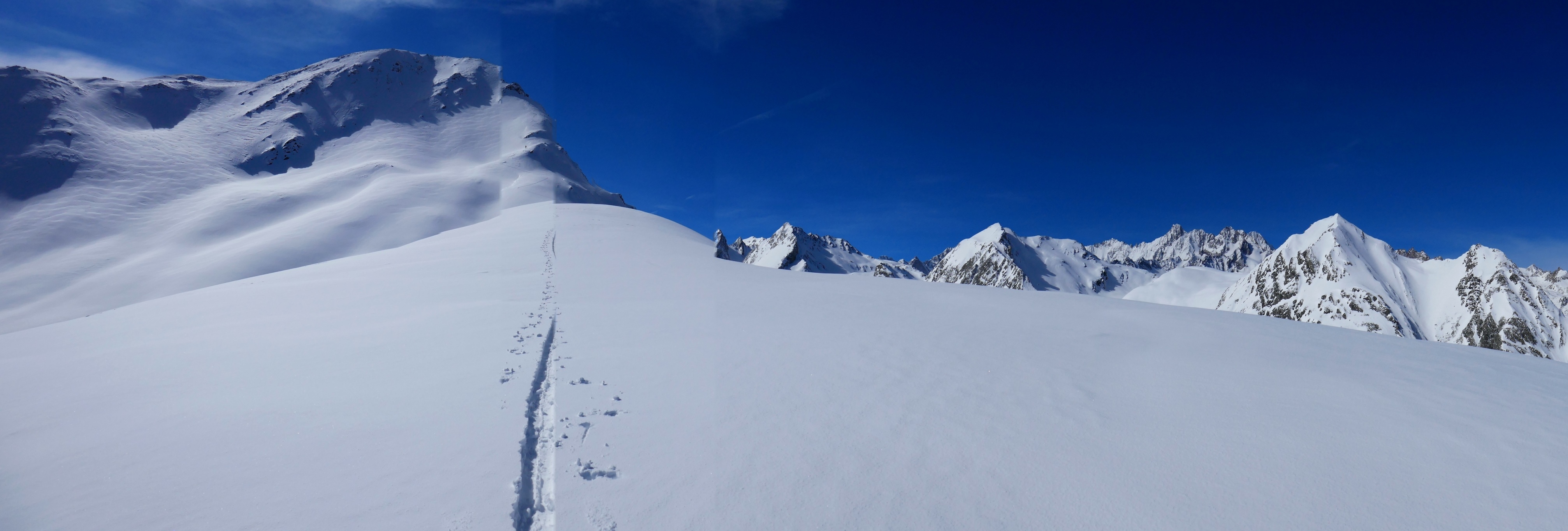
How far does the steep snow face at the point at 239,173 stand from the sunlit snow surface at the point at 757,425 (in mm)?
55441

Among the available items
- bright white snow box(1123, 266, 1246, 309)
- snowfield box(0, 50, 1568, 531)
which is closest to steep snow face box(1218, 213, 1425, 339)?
bright white snow box(1123, 266, 1246, 309)

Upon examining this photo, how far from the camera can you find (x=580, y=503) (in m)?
4.73

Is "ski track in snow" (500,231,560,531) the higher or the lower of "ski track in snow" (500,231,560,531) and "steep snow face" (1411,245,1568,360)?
the higher

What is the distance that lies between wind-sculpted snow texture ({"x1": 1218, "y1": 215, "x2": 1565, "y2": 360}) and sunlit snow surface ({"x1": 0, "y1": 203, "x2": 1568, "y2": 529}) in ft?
420

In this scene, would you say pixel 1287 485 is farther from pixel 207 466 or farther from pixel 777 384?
pixel 207 466

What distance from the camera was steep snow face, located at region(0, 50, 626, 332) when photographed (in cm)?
5284

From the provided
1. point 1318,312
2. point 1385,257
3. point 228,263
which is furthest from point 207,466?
point 1385,257

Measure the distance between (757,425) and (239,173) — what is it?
134863 millimetres

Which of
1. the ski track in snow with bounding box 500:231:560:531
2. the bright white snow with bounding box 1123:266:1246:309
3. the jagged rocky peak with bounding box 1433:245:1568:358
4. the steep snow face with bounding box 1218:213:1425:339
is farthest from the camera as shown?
the bright white snow with bounding box 1123:266:1246:309

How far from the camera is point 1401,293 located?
110500mm

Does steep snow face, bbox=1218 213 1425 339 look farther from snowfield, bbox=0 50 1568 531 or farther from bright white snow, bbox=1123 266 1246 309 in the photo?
snowfield, bbox=0 50 1568 531

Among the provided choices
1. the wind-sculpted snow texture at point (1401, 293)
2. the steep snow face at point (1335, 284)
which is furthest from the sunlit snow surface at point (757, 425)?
the wind-sculpted snow texture at point (1401, 293)

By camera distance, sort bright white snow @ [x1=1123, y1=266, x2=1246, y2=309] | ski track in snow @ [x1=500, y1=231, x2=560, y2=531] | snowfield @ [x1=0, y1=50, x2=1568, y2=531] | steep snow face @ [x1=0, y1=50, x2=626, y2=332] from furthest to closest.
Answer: bright white snow @ [x1=1123, y1=266, x2=1246, y2=309] → steep snow face @ [x1=0, y1=50, x2=626, y2=332] → snowfield @ [x1=0, y1=50, x2=1568, y2=531] → ski track in snow @ [x1=500, y1=231, x2=560, y2=531]

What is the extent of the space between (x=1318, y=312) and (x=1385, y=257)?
34569mm
